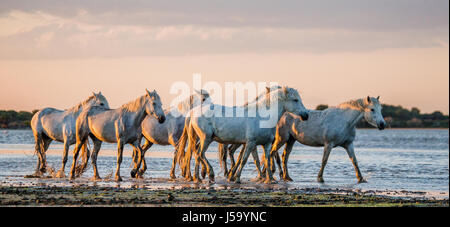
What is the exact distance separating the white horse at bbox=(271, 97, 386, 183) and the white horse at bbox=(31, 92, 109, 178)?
532 centimetres

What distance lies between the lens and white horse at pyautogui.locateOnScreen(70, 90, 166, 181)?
56.0 ft

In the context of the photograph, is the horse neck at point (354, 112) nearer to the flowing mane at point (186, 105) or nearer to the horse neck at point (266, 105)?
the horse neck at point (266, 105)

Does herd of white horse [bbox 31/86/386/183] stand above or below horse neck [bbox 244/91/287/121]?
below

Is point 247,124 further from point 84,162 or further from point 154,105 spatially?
point 84,162

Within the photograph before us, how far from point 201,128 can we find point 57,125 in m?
4.88

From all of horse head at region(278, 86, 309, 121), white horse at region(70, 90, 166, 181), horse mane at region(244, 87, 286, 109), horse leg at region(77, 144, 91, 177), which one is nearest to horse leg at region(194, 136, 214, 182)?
white horse at region(70, 90, 166, 181)

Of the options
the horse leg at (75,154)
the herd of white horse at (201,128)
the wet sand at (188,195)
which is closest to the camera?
the wet sand at (188,195)

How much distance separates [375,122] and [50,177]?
878 cm

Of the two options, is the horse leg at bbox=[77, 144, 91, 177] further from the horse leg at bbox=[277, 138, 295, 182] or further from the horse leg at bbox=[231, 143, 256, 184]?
the horse leg at bbox=[277, 138, 295, 182]

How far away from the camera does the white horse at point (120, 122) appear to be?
17069 mm

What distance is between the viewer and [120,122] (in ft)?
57.1


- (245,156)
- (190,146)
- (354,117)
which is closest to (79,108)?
(190,146)

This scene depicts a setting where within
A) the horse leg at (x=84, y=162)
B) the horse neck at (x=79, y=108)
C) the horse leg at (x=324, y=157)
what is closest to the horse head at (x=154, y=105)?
the horse leg at (x=84, y=162)
